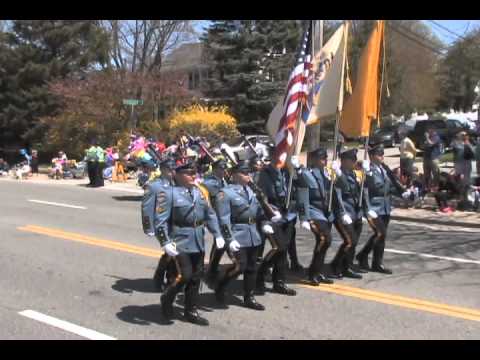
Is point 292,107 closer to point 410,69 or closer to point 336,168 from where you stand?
point 336,168

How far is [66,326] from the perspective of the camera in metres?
6.30

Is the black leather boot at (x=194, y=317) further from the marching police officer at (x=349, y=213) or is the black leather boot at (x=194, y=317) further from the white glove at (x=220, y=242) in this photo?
the marching police officer at (x=349, y=213)

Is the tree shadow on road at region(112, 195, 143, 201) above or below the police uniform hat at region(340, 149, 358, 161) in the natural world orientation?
below

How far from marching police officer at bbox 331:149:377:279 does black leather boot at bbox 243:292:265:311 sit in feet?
5.82

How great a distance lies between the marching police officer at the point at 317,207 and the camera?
7891mm

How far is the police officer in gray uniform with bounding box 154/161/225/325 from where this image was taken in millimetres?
6336

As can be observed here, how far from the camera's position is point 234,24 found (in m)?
36.5

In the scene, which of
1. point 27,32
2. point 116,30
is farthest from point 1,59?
point 116,30

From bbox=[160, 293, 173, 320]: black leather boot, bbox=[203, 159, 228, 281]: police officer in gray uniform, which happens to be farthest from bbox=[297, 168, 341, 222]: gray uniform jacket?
bbox=[160, 293, 173, 320]: black leather boot

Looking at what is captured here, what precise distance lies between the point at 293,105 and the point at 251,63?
29700mm

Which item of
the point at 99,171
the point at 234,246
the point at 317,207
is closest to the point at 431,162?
the point at 317,207

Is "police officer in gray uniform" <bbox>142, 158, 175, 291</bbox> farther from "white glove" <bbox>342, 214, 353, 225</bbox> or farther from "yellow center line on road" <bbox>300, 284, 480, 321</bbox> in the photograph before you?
"white glove" <bbox>342, 214, 353, 225</bbox>

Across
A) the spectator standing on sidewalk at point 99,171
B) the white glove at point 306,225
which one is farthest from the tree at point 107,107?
the white glove at point 306,225

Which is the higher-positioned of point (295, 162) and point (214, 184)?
point (295, 162)
